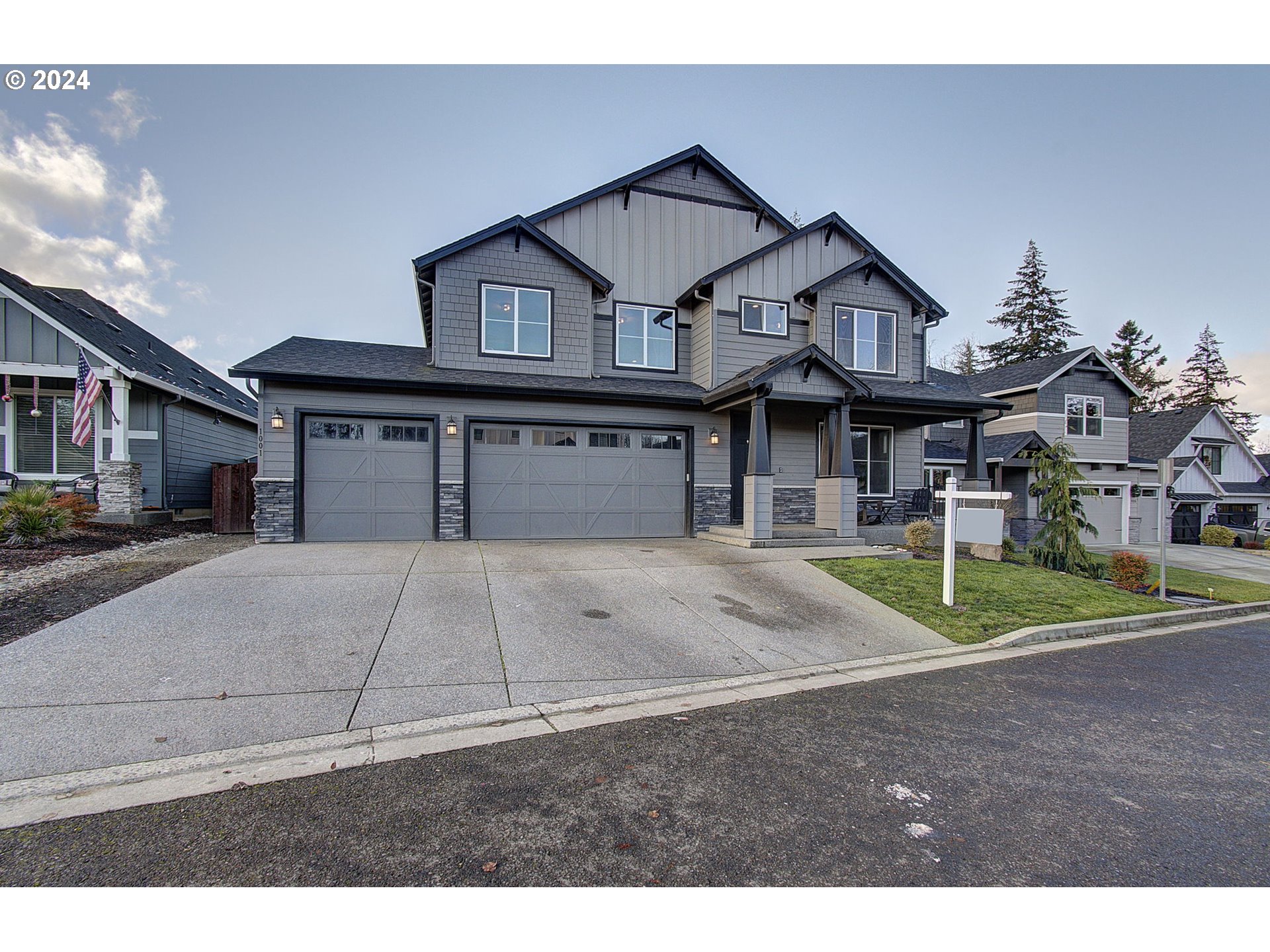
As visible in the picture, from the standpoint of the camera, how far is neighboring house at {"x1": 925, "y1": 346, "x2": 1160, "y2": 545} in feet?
63.2

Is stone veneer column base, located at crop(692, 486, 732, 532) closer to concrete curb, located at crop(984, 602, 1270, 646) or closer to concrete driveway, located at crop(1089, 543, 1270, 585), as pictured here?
concrete curb, located at crop(984, 602, 1270, 646)

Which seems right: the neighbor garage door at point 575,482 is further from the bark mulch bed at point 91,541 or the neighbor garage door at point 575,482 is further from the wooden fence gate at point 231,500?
the bark mulch bed at point 91,541

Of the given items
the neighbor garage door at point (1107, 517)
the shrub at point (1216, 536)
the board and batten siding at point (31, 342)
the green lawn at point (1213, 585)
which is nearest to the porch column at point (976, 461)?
the green lawn at point (1213, 585)

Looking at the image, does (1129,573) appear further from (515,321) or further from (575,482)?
Result: (515,321)

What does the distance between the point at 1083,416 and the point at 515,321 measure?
21.7 m

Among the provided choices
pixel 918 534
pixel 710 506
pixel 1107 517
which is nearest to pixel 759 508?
pixel 710 506

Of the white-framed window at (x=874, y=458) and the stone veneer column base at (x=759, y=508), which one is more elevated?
the white-framed window at (x=874, y=458)

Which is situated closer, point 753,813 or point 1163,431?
point 753,813

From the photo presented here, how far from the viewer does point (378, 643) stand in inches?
209

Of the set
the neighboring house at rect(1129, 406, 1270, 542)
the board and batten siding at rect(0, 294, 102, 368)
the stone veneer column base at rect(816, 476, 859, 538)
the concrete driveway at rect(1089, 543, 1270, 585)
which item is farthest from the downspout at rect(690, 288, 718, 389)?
the neighboring house at rect(1129, 406, 1270, 542)

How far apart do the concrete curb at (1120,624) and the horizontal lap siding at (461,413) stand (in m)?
6.83

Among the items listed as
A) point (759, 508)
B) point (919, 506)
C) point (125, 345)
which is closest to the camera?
point (759, 508)

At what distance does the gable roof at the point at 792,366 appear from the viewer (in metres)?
10.6

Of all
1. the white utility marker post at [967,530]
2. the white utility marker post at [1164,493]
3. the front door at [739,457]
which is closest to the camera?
the white utility marker post at [967,530]
